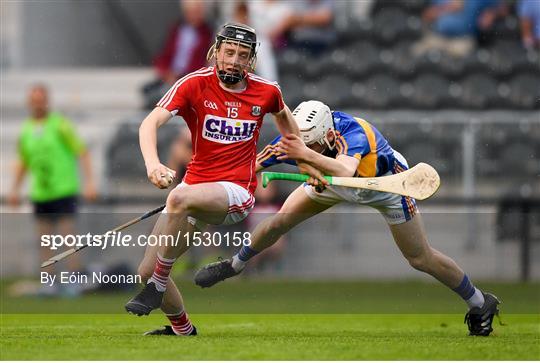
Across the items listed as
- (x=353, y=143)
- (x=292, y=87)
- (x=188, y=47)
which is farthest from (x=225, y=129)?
(x=292, y=87)

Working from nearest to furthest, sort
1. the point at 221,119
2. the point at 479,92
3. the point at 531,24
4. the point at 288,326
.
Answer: the point at 221,119
the point at 288,326
the point at 479,92
the point at 531,24

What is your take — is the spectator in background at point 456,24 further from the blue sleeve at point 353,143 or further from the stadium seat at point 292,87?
the blue sleeve at point 353,143

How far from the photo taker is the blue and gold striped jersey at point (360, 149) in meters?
8.58

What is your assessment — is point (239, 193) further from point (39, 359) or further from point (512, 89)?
point (512, 89)

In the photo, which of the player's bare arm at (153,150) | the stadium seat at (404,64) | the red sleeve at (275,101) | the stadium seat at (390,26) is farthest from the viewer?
the stadium seat at (390,26)

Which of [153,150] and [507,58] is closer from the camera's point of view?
[153,150]

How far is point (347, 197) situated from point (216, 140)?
105cm

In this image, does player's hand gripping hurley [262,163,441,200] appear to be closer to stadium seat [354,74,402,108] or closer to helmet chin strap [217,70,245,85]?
helmet chin strap [217,70,245,85]

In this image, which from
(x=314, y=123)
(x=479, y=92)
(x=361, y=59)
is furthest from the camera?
(x=361, y=59)

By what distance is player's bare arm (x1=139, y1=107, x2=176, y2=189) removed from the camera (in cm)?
748

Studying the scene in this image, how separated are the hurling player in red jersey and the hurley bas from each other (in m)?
1.82

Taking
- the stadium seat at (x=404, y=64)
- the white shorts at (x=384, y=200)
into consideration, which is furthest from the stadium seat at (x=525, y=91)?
the white shorts at (x=384, y=200)

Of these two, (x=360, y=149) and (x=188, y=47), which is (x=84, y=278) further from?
(x=188, y=47)

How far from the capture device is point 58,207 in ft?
41.9
